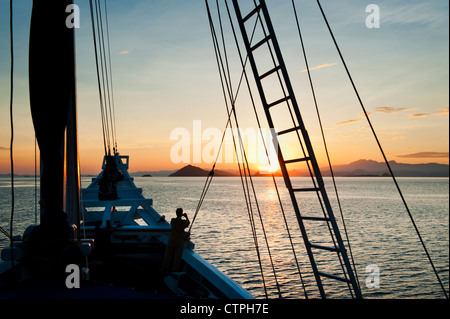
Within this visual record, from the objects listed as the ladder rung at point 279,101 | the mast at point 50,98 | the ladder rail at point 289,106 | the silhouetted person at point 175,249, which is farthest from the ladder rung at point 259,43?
the silhouetted person at point 175,249

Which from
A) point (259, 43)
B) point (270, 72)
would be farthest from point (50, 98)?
point (259, 43)

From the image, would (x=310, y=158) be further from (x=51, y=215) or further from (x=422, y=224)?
(x=422, y=224)

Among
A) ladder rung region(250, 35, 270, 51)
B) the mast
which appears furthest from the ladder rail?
the mast

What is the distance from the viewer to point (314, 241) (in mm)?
32219

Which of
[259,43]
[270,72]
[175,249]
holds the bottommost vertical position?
[175,249]

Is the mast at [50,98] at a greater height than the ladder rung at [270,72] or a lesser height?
lesser

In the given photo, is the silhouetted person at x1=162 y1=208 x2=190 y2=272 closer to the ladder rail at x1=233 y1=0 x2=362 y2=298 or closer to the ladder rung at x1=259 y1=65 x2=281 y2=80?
the ladder rail at x1=233 y1=0 x2=362 y2=298

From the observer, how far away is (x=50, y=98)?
4.57m

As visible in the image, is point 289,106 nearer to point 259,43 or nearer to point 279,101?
point 279,101

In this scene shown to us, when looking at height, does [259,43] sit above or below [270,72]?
above

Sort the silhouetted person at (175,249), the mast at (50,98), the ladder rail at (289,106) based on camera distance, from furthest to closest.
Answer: the silhouetted person at (175,249), the ladder rail at (289,106), the mast at (50,98)

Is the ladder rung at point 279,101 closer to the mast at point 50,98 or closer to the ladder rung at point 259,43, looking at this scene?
the ladder rung at point 259,43

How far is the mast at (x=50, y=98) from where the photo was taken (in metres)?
4.55
